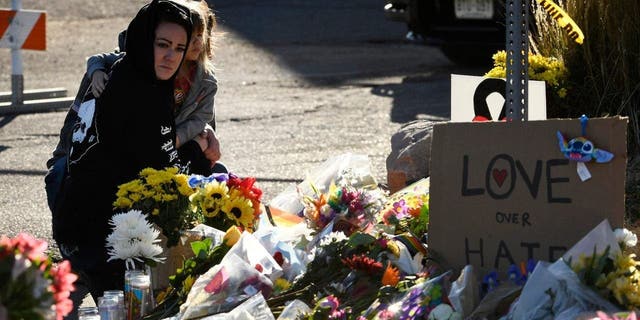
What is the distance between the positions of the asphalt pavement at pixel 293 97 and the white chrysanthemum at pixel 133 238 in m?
1.81

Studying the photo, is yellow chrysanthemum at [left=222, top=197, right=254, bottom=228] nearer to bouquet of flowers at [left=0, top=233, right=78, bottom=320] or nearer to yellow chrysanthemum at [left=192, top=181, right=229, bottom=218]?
yellow chrysanthemum at [left=192, top=181, right=229, bottom=218]

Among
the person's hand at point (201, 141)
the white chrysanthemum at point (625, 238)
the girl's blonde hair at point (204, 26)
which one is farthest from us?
the person's hand at point (201, 141)

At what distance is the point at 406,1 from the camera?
10.1 m

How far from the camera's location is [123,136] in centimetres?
457

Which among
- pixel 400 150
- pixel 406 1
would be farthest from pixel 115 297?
pixel 406 1

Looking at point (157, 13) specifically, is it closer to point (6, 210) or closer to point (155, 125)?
point (155, 125)

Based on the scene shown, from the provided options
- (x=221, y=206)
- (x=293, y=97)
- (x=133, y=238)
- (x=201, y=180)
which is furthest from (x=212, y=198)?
(x=293, y=97)

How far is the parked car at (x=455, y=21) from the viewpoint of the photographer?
31.6ft

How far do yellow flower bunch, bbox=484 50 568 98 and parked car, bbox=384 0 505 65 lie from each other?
4154 mm

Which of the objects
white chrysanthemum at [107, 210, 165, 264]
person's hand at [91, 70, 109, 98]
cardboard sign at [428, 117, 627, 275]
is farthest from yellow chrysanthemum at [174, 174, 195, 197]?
cardboard sign at [428, 117, 627, 275]

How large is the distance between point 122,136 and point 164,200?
0.55 m

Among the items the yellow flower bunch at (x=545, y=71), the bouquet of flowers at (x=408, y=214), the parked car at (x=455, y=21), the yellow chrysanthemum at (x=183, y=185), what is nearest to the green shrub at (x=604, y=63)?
the yellow flower bunch at (x=545, y=71)

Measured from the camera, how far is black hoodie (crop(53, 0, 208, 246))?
4566 millimetres

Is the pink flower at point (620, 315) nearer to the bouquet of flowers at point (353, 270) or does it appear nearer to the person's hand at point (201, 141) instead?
the bouquet of flowers at point (353, 270)
